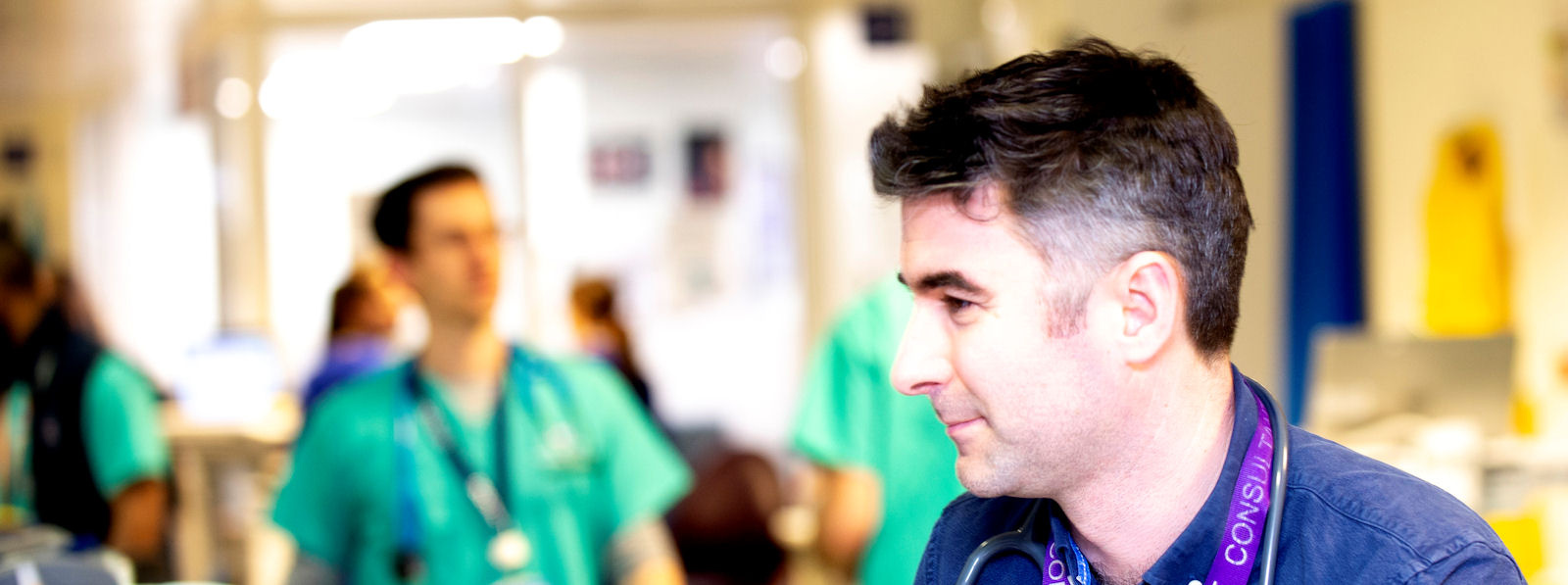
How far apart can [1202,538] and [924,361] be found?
250 millimetres

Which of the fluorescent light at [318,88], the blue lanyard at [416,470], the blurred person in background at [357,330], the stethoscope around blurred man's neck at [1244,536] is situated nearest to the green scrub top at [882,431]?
the blue lanyard at [416,470]

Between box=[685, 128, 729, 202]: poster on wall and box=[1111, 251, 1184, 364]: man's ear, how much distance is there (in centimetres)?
571

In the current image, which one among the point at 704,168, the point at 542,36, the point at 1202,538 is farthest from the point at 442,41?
the point at 1202,538

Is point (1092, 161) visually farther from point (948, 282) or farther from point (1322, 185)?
point (1322, 185)

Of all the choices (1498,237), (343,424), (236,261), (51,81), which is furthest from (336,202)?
(1498,237)

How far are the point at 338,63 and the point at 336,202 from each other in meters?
0.70

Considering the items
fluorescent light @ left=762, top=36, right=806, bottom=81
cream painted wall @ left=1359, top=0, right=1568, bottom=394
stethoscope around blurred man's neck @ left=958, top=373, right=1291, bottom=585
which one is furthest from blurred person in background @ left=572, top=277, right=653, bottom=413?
stethoscope around blurred man's neck @ left=958, top=373, right=1291, bottom=585

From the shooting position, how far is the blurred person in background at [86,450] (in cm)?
341

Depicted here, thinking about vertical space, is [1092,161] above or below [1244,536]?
above

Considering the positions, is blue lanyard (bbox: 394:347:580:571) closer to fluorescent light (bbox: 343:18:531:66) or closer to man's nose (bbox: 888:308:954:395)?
man's nose (bbox: 888:308:954:395)

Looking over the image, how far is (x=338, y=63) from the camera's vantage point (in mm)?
6445

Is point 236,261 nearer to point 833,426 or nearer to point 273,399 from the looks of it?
point 273,399

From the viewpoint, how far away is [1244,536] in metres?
0.95

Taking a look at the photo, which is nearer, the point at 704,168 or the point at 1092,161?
the point at 1092,161
